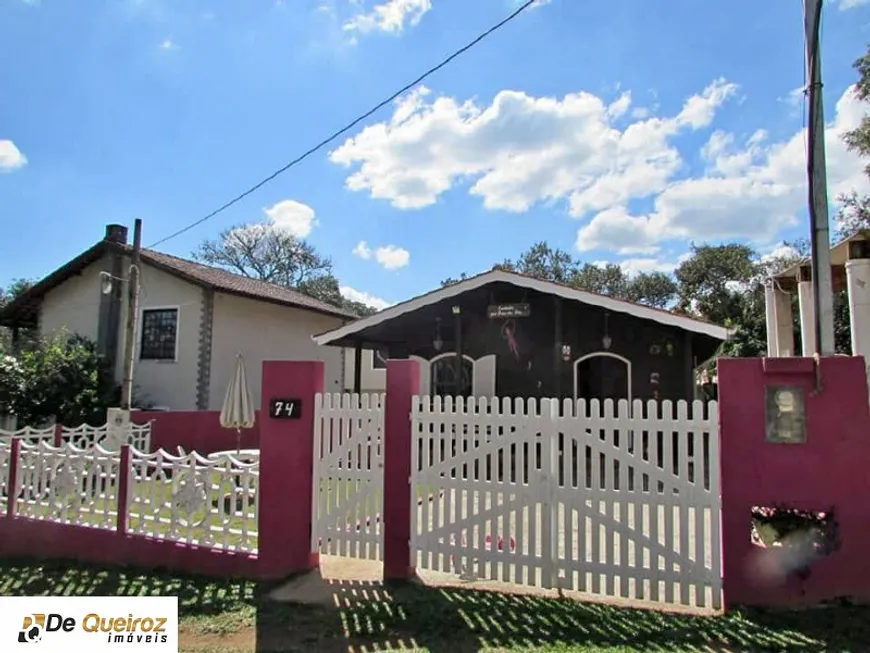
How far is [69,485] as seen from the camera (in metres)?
6.03

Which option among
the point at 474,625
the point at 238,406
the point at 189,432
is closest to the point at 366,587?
the point at 474,625

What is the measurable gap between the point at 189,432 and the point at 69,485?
6.88 m

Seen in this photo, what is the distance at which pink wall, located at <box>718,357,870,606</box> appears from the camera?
3.88 meters

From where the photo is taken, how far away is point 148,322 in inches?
639

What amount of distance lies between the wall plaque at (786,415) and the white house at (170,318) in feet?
46.2

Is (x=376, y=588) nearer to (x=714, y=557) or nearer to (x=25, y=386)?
(x=714, y=557)

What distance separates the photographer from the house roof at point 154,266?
1556 centimetres

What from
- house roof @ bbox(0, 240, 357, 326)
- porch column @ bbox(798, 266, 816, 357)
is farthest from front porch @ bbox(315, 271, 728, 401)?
house roof @ bbox(0, 240, 357, 326)

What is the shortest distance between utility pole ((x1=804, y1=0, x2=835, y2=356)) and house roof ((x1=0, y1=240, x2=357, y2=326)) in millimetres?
13934

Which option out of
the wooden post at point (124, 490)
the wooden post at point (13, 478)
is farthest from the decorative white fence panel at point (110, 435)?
the wooden post at point (124, 490)

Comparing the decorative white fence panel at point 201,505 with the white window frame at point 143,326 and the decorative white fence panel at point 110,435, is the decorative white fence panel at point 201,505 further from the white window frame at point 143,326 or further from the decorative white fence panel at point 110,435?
the white window frame at point 143,326

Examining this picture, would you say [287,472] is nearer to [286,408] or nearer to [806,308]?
[286,408]

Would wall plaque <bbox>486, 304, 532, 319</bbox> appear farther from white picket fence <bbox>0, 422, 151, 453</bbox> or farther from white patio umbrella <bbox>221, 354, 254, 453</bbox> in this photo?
white picket fence <bbox>0, 422, 151, 453</bbox>

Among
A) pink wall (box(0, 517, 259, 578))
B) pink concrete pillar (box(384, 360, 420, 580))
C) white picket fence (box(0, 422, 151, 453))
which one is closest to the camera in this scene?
pink concrete pillar (box(384, 360, 420, 580))
